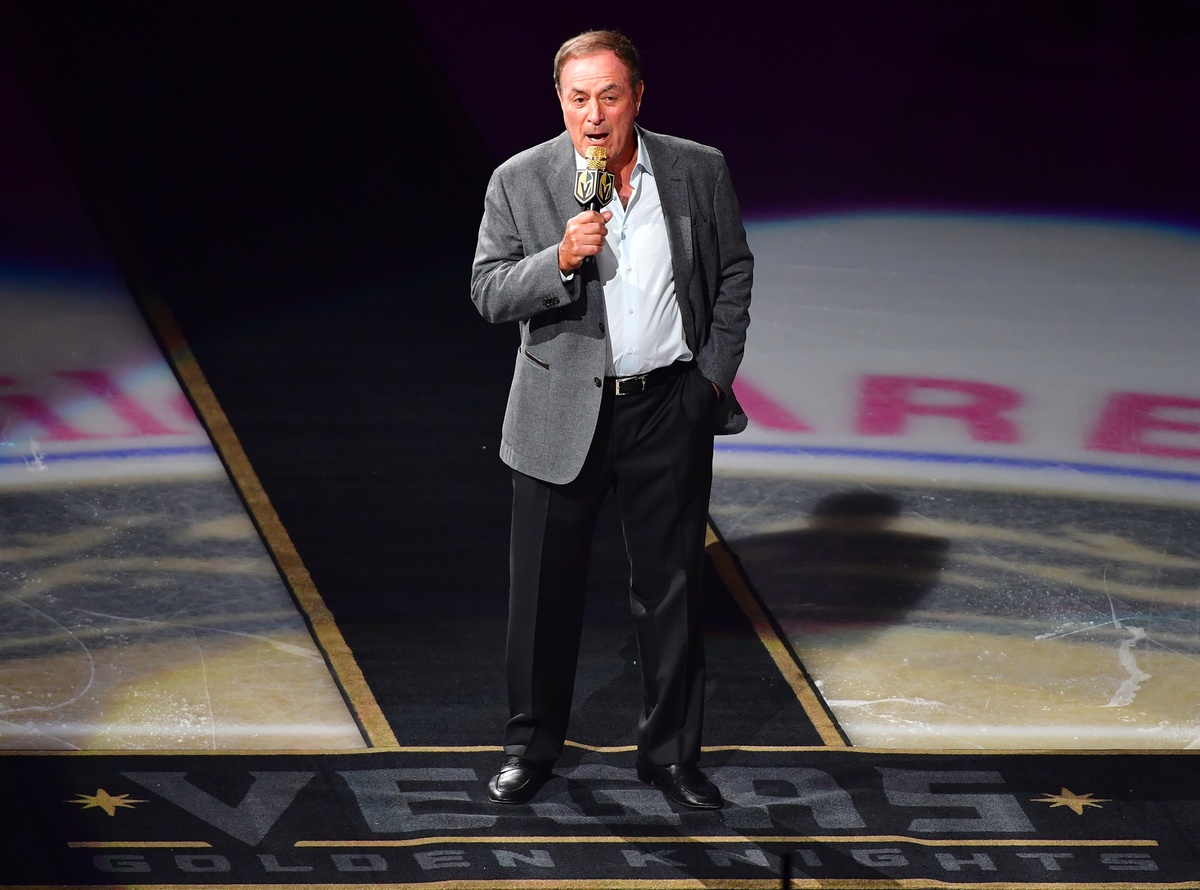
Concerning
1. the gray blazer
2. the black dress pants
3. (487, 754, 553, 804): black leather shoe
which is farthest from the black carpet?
the gray blazer

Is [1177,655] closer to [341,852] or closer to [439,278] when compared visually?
[341,852]

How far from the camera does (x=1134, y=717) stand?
3621mm

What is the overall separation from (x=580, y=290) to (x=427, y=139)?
3744 millimetres

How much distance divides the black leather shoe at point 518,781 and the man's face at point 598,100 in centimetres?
125

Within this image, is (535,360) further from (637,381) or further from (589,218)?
(589,218)

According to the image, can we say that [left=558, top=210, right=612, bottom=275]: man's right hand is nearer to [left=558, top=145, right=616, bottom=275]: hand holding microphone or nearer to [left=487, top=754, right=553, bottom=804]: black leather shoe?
[left=558, top=145, right=616, bottom=275]: hand holding microphone

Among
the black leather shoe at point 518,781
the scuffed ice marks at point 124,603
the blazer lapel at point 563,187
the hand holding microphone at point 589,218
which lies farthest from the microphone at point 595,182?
the scuffed ice marks at point 124,603

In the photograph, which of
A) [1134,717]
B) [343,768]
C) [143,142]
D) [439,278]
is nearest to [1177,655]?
[1134,717]

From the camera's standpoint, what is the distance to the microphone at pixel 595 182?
2.79 metres

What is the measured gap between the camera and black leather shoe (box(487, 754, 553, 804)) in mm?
3162

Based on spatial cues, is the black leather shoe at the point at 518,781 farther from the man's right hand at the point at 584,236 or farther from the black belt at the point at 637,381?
the man's right hand at the point at 584,236

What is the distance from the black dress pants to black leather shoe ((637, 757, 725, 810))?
0.02 meters

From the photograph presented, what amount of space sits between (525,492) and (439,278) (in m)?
2.87

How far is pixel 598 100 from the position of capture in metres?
2.89
